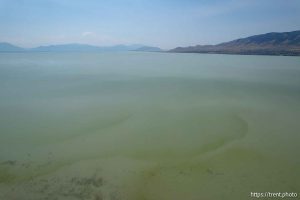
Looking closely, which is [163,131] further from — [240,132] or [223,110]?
[223,110]

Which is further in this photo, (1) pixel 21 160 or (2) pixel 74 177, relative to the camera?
(1) pixel 21 160

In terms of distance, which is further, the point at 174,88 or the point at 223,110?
the point at 174,88

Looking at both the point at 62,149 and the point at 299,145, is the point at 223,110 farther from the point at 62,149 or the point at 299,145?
the point at 62,149

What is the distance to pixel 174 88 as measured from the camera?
23.2 metres

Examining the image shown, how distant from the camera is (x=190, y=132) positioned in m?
11.6

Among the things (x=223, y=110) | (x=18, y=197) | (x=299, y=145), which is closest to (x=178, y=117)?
(x=223, y=110)

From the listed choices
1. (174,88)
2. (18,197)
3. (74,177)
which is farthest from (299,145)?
(174,88)

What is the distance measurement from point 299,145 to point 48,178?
375 inches

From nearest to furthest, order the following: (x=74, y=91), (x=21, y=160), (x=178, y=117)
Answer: (x=21, y=160), (x=178, y=117), (x=74, y=91)

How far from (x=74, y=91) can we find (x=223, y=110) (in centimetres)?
1263

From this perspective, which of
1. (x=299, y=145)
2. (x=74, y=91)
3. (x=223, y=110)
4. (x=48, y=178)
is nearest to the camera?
(x=48, y=178)

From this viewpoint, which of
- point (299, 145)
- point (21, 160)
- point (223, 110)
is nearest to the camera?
point (21, 160)

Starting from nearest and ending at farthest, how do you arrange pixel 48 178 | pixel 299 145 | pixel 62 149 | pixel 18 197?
pixel 18 197, pixel 48 178, pixel 62 149, pixel 299 145

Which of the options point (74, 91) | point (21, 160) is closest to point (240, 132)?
point (21, 160)
